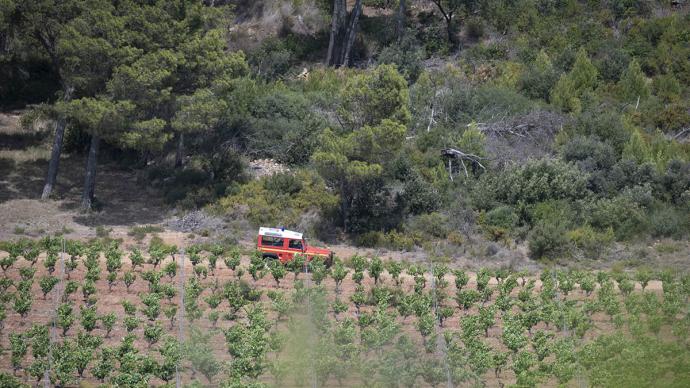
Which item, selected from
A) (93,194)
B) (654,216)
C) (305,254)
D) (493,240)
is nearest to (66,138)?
(93,194)

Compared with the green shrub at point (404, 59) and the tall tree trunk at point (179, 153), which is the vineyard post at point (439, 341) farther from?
the green shrub at point (404, 59)

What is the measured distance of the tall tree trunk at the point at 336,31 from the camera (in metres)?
48.0

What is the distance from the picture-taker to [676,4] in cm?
5288

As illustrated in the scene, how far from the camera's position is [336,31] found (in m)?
48.4

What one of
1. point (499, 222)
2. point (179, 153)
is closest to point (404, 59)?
point (179, 153)

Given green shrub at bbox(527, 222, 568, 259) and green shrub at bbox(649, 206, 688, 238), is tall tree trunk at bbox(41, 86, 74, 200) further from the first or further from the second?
green shrub at bbox(649, 206, 688, 238)

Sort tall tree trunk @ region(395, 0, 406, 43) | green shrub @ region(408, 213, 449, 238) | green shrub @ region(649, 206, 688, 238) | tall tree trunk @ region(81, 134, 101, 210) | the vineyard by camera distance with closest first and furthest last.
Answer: the vineyard < green shrub @ region(408, 213, 449, 238) < green shrub @ region(649, 206, 688, 238) < tall tree trunk @ region(81, 134, 101, 210) < tall tree trunk @ region(395, 0, 406, 43)

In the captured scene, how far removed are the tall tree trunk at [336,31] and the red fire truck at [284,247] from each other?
1876cm

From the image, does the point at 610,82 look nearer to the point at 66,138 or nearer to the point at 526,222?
the point at 526,222

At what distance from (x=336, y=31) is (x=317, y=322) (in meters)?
26.5

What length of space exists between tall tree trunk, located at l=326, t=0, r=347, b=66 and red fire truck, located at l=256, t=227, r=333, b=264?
61.6ft

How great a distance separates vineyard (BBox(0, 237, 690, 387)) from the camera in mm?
21688

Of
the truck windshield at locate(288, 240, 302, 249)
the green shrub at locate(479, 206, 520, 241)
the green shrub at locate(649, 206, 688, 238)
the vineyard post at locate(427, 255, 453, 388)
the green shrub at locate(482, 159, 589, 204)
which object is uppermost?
the vineyard post at locate(427, 255, 453, 388)

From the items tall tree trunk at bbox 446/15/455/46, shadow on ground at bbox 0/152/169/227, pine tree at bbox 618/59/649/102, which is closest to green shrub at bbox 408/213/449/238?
shadow on ground at bbox 0/152/169/227
